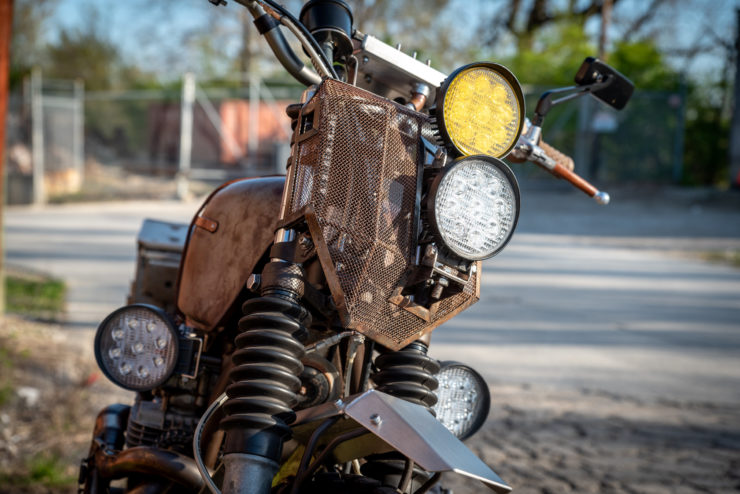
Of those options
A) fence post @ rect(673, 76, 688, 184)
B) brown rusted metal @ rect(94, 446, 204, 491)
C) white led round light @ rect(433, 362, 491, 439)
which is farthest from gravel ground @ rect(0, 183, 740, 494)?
fence post @ rect(673, 76, 688, 184)

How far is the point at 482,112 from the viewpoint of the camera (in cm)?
170

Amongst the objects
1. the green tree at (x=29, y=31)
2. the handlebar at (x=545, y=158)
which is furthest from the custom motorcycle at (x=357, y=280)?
the green tree at (x=29, y=31)

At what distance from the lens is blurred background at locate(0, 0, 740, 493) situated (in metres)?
4.02

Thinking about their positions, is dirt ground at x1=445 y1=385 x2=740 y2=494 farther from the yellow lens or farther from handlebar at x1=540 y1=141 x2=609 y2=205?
the yellow lens

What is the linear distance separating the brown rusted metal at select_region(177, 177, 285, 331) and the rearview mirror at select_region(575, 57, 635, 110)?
93cm

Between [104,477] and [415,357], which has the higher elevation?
[415,357]

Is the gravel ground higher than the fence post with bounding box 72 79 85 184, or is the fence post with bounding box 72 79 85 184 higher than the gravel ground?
the fence post with bounding box 72 79 85 184

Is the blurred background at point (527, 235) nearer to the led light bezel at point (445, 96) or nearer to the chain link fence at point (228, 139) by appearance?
the chain link fence at point (228, 139)

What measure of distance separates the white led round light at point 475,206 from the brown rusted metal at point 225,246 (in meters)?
0.54

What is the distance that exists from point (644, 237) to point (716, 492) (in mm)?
9327

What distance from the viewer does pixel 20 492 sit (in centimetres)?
318

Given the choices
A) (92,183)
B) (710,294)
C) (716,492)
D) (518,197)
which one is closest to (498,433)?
(716,492)

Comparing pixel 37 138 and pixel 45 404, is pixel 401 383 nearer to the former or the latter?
pixel 45 404

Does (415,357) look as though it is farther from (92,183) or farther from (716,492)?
(92,183)
